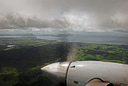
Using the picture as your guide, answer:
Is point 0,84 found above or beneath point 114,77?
beneath

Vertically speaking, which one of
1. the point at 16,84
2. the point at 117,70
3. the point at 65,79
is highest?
the point at 117,70

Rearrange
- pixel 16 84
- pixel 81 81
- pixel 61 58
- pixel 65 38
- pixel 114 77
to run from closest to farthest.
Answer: pixel 114 77 → pixel 81 81 → pixel 61 58 → pixel 65 38 → pixel 16 84

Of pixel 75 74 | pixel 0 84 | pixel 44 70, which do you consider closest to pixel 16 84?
pixel 0 84

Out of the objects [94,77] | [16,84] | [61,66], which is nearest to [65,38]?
[61,66]

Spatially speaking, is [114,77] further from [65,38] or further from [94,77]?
[65,38]

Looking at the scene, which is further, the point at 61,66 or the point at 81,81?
the point at 61,66

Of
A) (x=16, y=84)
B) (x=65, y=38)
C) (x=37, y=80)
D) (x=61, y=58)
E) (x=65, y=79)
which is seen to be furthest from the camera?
(x=37, y=80)
